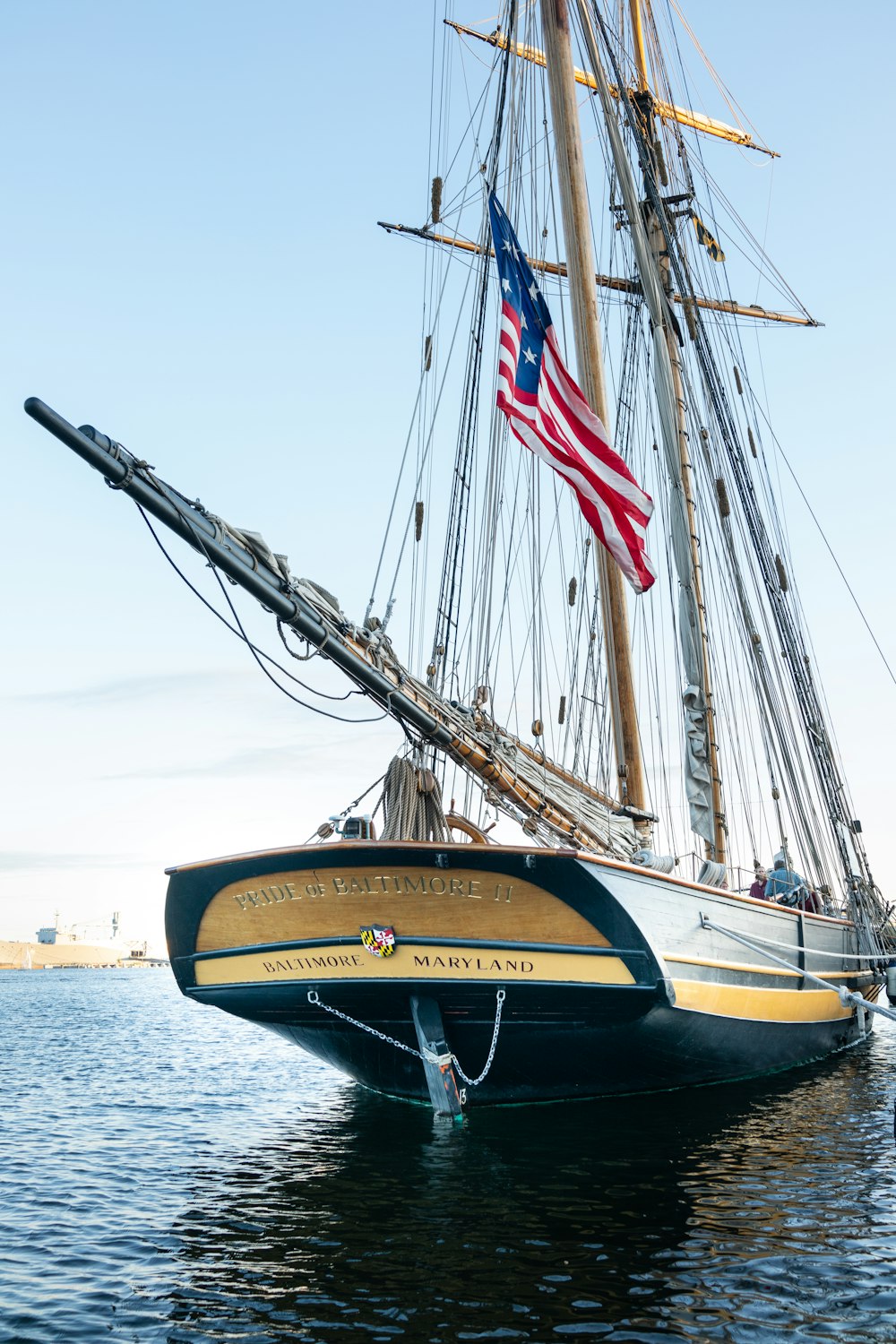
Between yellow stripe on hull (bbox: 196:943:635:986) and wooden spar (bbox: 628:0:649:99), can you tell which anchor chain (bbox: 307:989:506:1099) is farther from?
wooden spar (bbox: 628:0:649:99)

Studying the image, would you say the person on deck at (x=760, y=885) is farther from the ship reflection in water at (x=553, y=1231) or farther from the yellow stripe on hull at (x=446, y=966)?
the yellow stripe on hull at (x=446, y=966)

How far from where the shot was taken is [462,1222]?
8891 millimetres

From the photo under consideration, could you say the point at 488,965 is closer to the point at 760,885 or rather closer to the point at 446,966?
the point at 446,966

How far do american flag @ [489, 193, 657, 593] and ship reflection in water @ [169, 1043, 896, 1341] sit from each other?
714 cm

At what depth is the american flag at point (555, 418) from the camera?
49.1 feet

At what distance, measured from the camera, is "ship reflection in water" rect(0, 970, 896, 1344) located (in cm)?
686

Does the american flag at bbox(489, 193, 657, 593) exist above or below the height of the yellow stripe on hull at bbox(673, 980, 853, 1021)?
above

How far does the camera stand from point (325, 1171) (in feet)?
37.3

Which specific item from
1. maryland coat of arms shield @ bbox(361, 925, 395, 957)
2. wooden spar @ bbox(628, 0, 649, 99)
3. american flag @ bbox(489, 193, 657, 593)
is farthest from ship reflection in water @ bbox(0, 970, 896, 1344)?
wooden spar @ bbox(628, 0, 649, 99)

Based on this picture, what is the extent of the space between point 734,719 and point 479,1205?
16.6m

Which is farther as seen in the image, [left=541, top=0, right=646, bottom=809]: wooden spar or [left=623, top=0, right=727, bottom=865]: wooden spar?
[left=541, top=0, right=646, bottom=809]: wooden spar

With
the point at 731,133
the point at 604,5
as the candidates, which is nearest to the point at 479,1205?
the point at 604,5

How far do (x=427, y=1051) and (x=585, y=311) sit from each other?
13.4 meters

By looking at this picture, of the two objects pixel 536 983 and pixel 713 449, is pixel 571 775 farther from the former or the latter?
pixel 713 449
